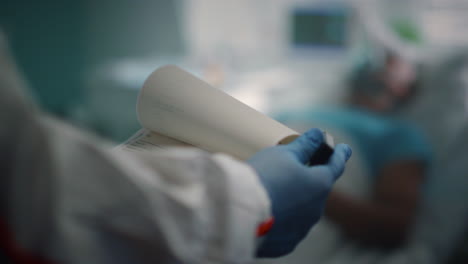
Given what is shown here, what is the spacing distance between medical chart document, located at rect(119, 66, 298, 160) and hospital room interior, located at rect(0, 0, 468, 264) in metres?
0.02

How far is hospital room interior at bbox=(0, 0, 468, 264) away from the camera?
86cm

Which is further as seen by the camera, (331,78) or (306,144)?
(331,78)

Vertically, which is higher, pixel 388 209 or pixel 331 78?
pixel 331 78

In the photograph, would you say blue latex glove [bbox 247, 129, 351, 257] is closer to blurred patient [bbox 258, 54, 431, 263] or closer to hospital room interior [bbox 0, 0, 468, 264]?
hospital room interior [bbox 0, 0, 468, 264]

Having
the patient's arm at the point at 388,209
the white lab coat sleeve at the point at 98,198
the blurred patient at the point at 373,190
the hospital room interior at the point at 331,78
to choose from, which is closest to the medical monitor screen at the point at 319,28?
the hospital room interior at the point at 331,78

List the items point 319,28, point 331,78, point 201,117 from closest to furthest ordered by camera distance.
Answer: point 201,117 < point 331,78 < point 319,28

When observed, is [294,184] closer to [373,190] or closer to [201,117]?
[201,117]

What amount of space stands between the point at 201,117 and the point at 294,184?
0.09 meters

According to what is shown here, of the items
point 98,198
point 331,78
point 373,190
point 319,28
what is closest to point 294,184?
point 98,198

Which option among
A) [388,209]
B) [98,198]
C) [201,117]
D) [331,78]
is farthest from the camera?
[331,78]

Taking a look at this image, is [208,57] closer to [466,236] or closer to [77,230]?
[466,236]

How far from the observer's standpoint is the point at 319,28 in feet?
5.93

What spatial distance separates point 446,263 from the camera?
2.93 ft

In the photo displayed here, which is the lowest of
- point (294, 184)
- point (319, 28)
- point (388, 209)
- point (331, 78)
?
point (388, 209)
